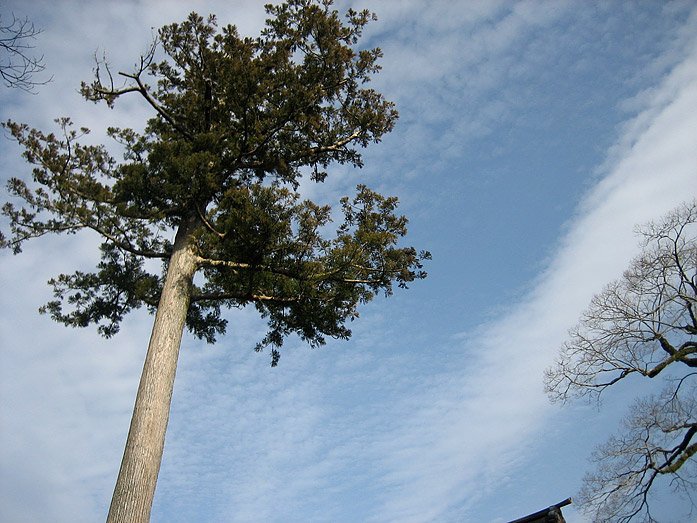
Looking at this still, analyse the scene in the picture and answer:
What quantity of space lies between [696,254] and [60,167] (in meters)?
14.6

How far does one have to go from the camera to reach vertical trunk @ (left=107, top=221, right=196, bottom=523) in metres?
6.25

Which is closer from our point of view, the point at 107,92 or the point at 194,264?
the point at 194,264

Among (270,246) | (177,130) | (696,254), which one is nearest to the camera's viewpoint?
(270,246)

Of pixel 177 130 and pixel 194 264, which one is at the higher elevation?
pixel 177 130

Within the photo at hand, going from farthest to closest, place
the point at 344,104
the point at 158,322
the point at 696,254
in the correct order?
the point at 696,254
the point at 344,104
the point at 158,322

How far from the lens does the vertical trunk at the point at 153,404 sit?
6.25 m

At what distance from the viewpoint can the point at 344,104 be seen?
36.2 feet

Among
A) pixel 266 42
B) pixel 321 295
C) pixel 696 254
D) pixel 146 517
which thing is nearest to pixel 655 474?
pixel 696 254

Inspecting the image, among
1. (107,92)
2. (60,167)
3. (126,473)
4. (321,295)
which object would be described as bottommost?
(126,473)

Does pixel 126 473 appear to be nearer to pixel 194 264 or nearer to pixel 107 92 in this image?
pixel 194 264

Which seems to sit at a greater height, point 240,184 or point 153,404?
point 240,184

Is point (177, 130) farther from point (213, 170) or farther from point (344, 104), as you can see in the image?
point (344, 104)

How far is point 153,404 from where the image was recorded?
7043 mm

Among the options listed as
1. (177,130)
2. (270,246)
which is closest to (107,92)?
(177,130)
